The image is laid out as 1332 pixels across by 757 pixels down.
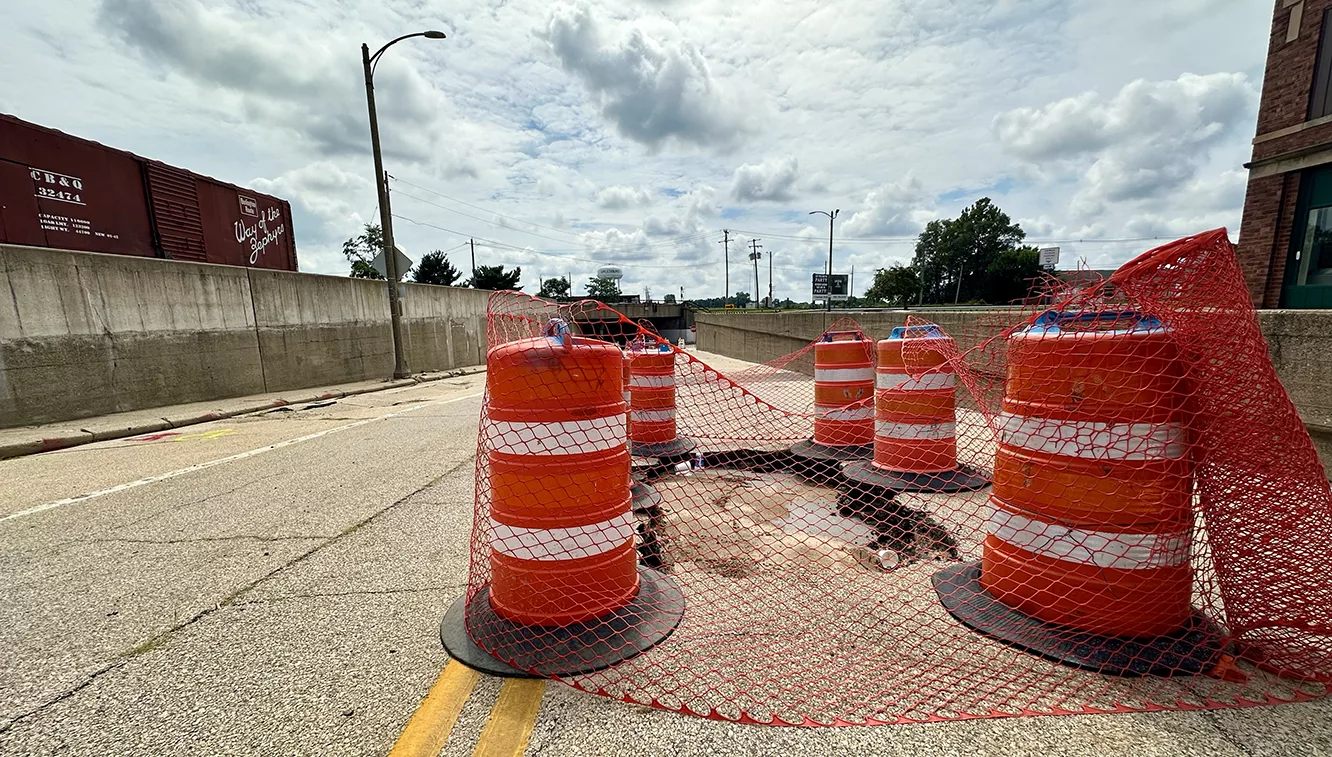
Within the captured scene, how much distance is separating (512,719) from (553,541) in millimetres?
728

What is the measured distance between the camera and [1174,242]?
2.35m

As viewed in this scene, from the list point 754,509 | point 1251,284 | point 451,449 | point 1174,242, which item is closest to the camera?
point 1174,242

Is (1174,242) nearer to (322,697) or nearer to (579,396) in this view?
(579,396)

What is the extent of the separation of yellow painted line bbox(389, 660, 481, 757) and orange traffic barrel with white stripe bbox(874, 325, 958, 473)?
412 cm

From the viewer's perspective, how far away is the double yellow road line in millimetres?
1840

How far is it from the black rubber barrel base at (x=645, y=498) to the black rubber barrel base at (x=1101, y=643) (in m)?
2.26

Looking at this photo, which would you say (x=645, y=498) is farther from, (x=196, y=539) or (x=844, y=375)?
(x=196, y=539)

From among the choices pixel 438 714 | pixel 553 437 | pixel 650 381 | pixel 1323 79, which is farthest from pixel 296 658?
pixel 1323 79

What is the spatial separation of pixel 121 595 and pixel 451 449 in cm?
374

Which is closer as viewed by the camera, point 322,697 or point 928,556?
point 322,697

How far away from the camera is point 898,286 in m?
74.0

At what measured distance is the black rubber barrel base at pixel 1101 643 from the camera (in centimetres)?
220

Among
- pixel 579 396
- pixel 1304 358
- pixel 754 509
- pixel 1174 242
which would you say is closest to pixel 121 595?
pixel 579 396

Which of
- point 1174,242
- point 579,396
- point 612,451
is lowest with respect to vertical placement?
point 612,451
